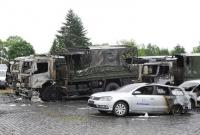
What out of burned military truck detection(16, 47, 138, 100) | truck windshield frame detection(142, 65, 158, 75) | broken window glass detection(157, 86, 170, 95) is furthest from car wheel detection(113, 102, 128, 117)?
truck windshield frame detection(142, 65, 158, 75)

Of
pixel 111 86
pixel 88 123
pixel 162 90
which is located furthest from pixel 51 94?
pixel 88 123

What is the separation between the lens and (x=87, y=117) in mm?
19516

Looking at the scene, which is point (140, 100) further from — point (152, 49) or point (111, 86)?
point (152, 49)

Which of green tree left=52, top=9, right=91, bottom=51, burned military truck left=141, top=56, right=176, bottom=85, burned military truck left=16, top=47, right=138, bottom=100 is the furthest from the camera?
green tree left=52, top=9, right=91, bottom=51

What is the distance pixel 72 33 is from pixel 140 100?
77.9m

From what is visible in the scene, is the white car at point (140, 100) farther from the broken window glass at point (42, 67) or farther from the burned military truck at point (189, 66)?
the burned military truck at point (189, 66)

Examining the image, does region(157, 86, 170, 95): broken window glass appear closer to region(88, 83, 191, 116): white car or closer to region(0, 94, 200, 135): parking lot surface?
region(88, 83, 191, 116): white car

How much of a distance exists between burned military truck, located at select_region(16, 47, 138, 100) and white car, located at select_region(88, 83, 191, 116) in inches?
313

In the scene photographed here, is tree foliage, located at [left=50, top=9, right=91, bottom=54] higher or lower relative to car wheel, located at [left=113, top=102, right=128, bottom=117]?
higher

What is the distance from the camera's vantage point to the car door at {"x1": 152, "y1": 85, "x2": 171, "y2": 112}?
66.9ft

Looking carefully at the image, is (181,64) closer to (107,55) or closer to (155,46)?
(107,55)

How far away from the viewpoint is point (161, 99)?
67.4 ft

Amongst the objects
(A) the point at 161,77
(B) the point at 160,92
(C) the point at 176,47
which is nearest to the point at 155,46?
(C) the point at 176,47

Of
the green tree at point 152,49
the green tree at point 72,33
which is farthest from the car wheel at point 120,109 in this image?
the green tree at point 152,49
